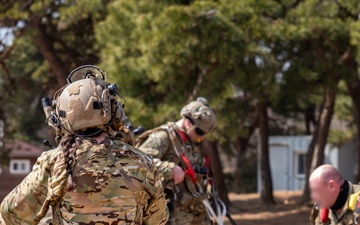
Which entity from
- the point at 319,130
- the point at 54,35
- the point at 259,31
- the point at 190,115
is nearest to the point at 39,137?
the point at 54,35

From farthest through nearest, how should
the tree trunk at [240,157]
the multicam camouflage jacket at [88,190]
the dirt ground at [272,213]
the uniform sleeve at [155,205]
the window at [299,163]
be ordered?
the tree trunk at [240,157]
the window at [299,163]
the dirt ground at [272,213]
the uniform sleeve at [155,205]
the multicam camouflage jacket at [88,190]

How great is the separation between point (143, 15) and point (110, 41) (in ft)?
4.79

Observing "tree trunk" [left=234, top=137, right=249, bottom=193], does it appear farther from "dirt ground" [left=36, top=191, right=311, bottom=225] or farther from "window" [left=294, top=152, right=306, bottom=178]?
"dirt ground" [left=36, top=191, right=311, bottom=225]

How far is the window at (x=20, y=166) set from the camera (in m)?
21.3

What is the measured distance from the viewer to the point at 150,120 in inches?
498

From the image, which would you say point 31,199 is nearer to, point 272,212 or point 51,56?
point 51,56

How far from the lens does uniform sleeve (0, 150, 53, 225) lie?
366cm

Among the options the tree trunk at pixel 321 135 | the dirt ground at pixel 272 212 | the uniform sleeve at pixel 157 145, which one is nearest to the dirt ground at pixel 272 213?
the dirt ground at pixel 272 212

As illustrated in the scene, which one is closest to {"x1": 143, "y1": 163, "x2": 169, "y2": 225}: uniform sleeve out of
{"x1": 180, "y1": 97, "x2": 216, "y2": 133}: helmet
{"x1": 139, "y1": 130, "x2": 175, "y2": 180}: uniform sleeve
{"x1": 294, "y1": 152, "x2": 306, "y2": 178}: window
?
{"x1": 139, "y1": 130, "x2": 175, "y2": 180}: uniform sleeve

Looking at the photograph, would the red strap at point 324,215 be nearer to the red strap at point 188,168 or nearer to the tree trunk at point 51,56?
the red strap at point 188,168

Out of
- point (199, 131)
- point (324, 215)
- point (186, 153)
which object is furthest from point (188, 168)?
point (324, 215)

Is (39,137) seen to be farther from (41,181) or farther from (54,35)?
(41,181)

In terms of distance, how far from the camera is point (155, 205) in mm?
3869

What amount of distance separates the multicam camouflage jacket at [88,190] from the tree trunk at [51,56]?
13.2 m
